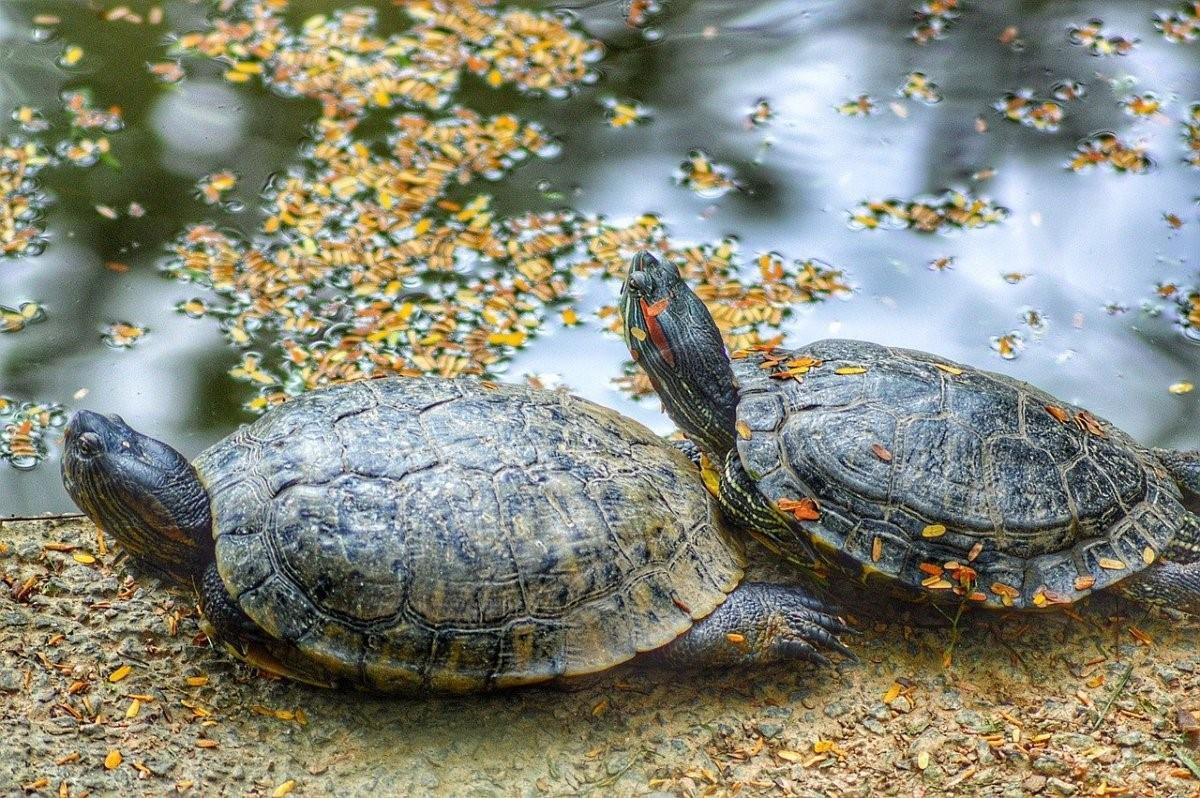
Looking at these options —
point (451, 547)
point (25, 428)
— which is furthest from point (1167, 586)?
point (25, 428)

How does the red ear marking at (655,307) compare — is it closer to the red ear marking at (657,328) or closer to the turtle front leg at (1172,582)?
the red ear marking at (657,328)

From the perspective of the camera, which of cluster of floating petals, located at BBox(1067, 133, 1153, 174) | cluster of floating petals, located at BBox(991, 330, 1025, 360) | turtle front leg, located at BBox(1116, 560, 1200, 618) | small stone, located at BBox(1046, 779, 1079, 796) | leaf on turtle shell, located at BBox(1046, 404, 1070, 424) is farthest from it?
cluster of floating petals, located at BBox(1067, 133, 1153, 174)

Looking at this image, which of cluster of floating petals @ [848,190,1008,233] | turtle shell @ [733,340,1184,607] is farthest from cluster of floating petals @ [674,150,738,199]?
turtle shell @ [733,340,1184,607]

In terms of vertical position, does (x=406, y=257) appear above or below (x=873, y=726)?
above

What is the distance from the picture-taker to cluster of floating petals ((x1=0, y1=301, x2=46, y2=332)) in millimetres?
6195

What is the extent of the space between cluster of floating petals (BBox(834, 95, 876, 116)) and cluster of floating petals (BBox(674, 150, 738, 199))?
1080 mm

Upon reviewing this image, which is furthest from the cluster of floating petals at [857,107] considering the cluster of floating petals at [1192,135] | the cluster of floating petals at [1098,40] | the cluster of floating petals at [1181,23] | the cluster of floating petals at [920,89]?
the cluster of floating petals at [1181,23]

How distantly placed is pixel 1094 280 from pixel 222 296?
204 inches

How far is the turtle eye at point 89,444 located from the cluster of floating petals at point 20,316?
7.29 ft

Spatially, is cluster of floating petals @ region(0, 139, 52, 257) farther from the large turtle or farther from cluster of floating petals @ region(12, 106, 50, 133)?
the large turtle

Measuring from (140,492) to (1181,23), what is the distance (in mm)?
8220

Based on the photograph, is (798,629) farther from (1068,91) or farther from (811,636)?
(1068,91)

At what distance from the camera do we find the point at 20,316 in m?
6.25

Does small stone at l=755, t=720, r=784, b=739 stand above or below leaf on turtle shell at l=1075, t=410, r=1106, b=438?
below
